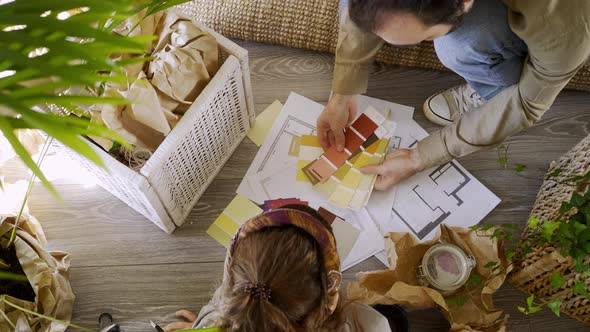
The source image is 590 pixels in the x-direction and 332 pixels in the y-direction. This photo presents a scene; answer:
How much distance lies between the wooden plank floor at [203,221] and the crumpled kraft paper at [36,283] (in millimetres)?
128

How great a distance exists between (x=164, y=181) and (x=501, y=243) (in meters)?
0.69

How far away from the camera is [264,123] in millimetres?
1253

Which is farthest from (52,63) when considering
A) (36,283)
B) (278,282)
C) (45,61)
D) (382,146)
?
(382,146)

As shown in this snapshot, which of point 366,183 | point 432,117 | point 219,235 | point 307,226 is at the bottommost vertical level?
point 219,235

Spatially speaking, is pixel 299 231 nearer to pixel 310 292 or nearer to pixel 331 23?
pixel 310 292

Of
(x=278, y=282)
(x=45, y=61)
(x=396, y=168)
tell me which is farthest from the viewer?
(x=396, y=168)

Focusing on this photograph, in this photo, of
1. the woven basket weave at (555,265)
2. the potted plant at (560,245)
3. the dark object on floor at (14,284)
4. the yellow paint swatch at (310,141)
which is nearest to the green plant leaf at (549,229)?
the potted plant at (560,245)

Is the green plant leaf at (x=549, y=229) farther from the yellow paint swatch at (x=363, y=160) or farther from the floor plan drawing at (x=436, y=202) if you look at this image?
the yellow paint swatch at (x=363, y=160)

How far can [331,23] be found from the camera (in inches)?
48.6

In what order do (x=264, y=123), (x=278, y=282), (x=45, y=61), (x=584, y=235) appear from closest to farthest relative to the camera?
(x=45, y=61) < (x=278, y=282) < (x=584, y=235) < (x=264, y=123)

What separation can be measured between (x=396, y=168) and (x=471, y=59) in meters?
0.31

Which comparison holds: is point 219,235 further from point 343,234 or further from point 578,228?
point 578,228

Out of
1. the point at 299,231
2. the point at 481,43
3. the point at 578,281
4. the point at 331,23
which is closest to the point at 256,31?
the point at 331,23

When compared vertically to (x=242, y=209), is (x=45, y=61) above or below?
above
